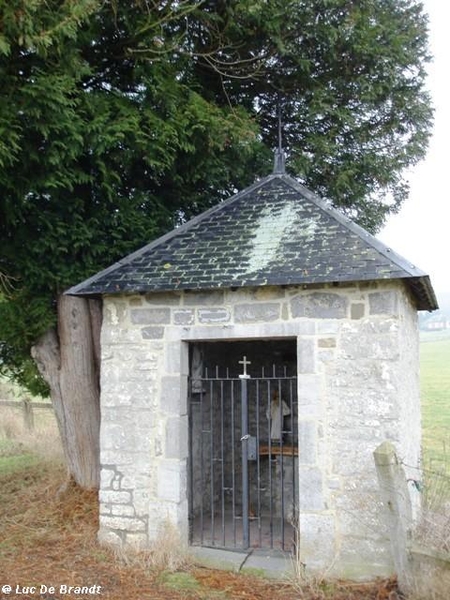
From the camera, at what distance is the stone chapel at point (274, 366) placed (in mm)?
5207

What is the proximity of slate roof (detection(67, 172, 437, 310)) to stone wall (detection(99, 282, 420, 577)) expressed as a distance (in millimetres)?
230

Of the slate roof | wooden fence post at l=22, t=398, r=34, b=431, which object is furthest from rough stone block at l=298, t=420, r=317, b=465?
wooden fence post at l=22, t=398, r=34, b=431

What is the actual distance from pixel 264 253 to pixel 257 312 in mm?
619

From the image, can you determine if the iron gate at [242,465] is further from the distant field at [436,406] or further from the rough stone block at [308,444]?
the distant field at [436,406]

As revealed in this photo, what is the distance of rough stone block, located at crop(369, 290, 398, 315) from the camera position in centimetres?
525

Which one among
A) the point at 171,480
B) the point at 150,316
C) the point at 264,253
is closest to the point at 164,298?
the point at 150,316

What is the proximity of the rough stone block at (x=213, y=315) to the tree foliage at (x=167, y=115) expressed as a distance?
175 cm

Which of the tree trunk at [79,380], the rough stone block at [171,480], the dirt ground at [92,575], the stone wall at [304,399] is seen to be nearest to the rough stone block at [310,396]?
the stone wall at [304,399]

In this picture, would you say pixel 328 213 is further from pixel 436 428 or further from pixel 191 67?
pixel 436 428

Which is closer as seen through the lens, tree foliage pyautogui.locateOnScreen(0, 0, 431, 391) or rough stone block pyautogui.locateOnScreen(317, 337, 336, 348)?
rough stone block pyautogui.locateOnScreen(317, 337, 336, 348)

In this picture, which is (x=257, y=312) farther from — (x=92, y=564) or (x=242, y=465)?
(x=92, y=564)

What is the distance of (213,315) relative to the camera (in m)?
5.79

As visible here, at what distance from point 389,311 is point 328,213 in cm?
139

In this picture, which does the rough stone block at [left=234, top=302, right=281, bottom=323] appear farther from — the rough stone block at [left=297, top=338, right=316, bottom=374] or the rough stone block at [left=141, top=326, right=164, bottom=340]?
the rough stone block at [left=141, top=326, right=164, bottom=340]
